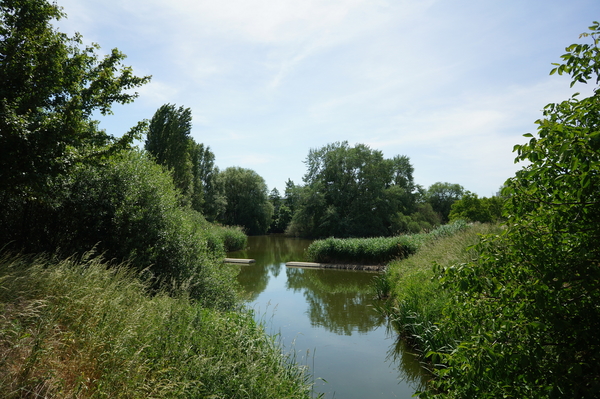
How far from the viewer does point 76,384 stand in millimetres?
2781

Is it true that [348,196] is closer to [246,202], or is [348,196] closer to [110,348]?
[246,202]

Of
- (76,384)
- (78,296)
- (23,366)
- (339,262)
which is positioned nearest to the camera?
(23,366)

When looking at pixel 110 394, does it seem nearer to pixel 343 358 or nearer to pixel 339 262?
pixel 343 358

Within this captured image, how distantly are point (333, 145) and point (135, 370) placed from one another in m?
41.1

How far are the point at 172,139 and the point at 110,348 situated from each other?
23.9 m

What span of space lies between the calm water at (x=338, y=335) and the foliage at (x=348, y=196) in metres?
22.4

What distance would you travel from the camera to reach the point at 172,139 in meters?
25.2

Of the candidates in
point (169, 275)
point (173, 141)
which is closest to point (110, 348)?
point (169, 275)

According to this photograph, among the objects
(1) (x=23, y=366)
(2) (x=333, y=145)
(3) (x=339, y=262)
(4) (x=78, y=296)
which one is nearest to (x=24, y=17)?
(4) (x=78, y=296)

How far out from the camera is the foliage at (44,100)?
454cm

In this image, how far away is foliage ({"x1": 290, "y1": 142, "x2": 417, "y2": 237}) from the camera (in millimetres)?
37406

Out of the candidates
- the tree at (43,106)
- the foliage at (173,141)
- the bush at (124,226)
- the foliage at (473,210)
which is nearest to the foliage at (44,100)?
the tree at (43,106)

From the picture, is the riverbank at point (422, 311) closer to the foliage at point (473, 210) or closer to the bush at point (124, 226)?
the bush at point (124, 226)

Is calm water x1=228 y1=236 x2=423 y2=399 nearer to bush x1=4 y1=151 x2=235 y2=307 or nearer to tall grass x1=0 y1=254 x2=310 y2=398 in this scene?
tall grass x1=0 y1=254 x2=310 y2=398
